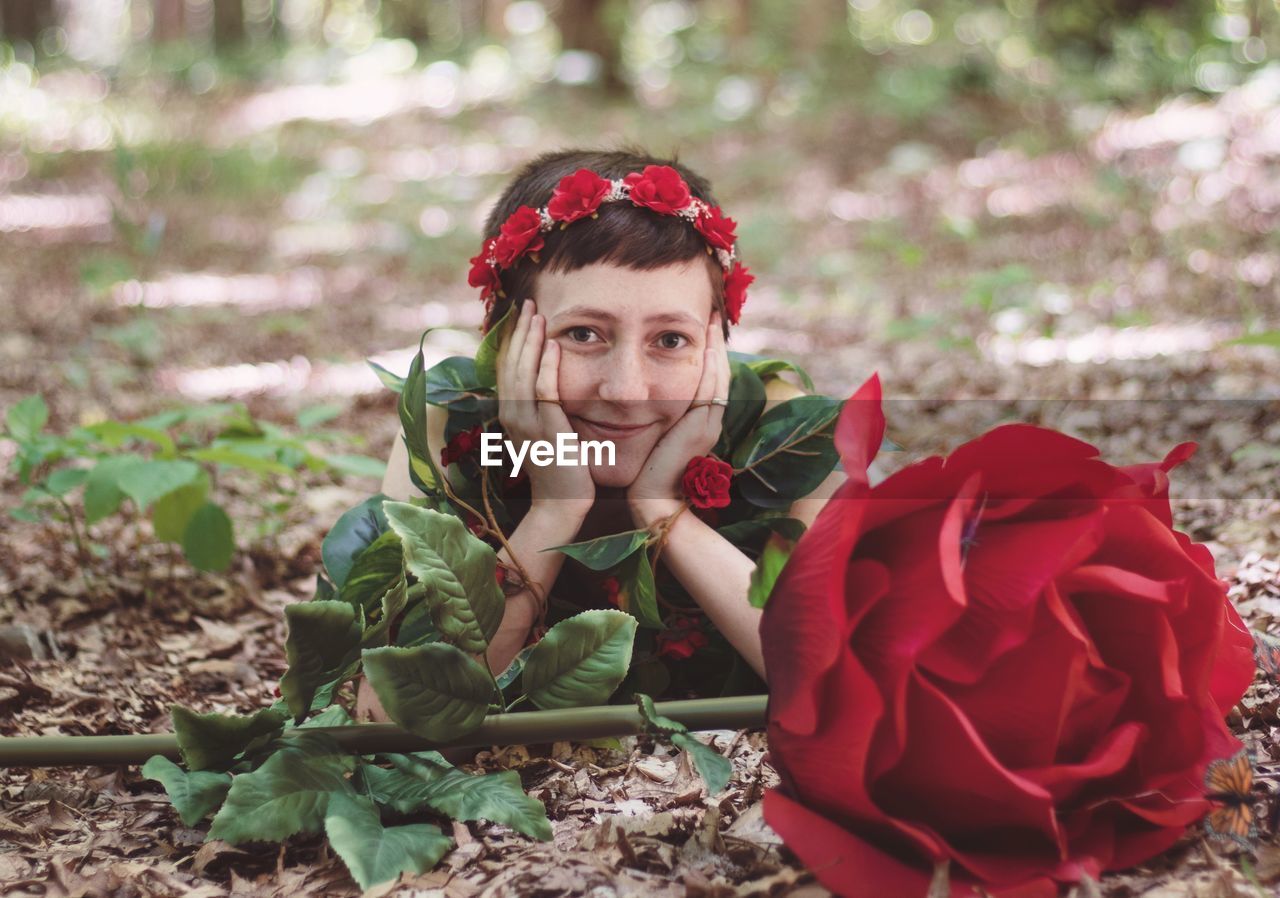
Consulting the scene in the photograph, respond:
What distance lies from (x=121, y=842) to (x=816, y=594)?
104cm

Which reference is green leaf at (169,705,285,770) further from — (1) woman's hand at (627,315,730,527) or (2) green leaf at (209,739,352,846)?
(1) woman's hand at (627,315,730,527)

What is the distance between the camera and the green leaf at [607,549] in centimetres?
133

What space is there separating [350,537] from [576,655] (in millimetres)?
760

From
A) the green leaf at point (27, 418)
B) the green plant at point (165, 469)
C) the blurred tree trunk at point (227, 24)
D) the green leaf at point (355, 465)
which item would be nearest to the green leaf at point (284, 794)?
the green plant at point (165, 469)

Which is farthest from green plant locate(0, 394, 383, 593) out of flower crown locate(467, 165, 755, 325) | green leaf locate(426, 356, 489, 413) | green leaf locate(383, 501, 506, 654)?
green leaf locate(383, 501, 506, 654)

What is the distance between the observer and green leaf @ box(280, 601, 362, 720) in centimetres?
114

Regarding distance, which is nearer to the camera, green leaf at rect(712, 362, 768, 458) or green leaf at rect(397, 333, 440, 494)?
green leaf at rect(397, 333, 440, 494)

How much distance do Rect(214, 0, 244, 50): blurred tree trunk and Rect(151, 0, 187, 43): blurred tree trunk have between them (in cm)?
314

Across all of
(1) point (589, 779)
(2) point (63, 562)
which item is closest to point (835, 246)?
(2) point (63, 562)

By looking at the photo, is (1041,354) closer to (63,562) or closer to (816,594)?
(63,562)

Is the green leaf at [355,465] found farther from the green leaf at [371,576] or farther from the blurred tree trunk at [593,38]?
the blurred tree trunk at [593,38]

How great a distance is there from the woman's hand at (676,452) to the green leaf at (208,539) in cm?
103

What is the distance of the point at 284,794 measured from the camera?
115cm

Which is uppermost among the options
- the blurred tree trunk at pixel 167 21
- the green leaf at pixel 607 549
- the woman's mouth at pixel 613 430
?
the blurred tree trunk at pixel 167 21
